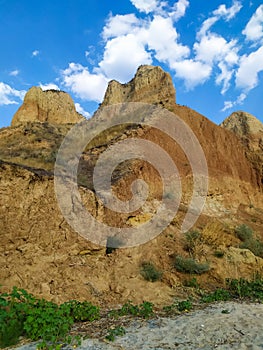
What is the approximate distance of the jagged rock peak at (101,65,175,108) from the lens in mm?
39156

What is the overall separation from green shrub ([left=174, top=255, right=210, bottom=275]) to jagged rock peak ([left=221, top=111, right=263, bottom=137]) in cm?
2986

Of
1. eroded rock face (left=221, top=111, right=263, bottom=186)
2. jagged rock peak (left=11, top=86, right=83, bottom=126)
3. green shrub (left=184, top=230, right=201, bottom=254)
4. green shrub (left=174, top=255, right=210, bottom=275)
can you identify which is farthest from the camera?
jagged rock peak (left=11, top=86, right=83, bottom=126)

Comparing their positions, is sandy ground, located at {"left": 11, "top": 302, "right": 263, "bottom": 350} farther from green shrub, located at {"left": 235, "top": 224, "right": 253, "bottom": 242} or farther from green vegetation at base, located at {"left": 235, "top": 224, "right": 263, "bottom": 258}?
green shrub, located at {"left": 235, "top": 224, "right": 253, "bottom": 242}

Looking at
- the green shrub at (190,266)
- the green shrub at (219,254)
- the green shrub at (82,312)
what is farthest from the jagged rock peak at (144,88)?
the green shrub at (82,312)

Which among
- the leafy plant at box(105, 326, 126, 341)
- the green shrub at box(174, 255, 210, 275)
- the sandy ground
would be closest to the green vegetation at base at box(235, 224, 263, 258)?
the green shrub at box(174, 255, 210, 275)

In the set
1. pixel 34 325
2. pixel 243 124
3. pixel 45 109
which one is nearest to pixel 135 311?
pixel 34 325

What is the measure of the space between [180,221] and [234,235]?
2.42 meters

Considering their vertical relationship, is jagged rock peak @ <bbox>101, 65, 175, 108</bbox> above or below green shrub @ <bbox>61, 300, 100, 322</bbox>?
above

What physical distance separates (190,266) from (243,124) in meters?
32.7

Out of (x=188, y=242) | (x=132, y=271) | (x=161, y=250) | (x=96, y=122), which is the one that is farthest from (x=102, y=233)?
(x=96, y=122)

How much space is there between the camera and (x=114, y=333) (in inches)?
174

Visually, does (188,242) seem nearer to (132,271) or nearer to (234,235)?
(132,271)

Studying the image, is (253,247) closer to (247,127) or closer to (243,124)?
(247,127)

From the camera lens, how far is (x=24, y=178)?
648 centimetres
